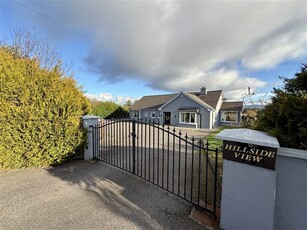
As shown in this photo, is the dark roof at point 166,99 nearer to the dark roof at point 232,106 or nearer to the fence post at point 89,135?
the dark roof at point 232,106

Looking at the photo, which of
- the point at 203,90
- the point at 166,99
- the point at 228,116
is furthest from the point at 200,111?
the point at 166,99

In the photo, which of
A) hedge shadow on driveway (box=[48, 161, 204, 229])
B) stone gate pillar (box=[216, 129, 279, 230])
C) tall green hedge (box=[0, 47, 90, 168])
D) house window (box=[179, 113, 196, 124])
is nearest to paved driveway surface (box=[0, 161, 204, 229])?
hedge shadow on driveway (box=[48, 161, 204, 229])

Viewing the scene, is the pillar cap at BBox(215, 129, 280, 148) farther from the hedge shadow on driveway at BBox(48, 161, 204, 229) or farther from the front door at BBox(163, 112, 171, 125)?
the front door at BBox(163, 112, 171, 125)

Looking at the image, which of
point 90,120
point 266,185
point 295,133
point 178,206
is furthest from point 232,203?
point 90,120

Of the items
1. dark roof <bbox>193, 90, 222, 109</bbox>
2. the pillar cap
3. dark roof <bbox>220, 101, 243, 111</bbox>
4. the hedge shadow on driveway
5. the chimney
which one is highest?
the chimney

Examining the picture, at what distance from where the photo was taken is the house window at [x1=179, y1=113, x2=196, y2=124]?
24328 mm

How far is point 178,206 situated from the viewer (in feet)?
10.8

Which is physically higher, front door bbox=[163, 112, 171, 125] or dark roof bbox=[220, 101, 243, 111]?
dark roof bbox=[220, 101, 243, 111]

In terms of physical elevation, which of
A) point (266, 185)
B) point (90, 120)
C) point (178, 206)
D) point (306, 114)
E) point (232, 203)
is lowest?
point (178, 206)

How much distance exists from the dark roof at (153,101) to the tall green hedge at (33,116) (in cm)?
2519

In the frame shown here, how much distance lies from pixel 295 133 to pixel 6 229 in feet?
15.2

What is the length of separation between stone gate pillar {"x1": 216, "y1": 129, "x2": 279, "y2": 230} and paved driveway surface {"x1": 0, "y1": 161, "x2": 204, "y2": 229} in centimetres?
69

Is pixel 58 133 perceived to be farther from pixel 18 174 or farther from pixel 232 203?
pixel 232 203

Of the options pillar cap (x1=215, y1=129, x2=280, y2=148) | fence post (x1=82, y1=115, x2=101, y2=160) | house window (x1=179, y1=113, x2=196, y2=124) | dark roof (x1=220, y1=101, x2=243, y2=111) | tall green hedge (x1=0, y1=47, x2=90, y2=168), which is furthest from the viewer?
dark roof (x1=220, y1=101, x2=243, y2=111)
